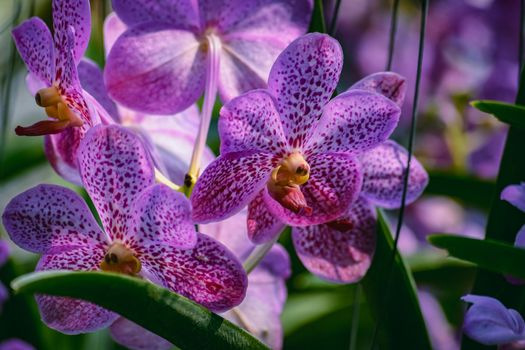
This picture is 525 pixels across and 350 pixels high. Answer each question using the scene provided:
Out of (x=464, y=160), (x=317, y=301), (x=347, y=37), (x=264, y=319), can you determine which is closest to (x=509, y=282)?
(x=264, y=319)

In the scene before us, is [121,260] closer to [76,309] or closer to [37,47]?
[76,309]

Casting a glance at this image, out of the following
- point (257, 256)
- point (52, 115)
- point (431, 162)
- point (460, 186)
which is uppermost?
point (52, 115)

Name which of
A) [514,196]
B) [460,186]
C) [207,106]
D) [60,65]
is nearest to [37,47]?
[60,65]

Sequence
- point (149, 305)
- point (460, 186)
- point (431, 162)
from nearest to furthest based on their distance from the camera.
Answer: point (149, 305), point (460, 186), point (431, 162)

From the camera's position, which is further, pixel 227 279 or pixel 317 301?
pixel 317 301

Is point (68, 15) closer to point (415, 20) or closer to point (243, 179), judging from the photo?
point (243, 179)

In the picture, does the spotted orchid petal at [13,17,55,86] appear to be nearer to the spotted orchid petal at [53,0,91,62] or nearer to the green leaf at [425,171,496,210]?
the spotted orchid petal at [53,0,91,62]

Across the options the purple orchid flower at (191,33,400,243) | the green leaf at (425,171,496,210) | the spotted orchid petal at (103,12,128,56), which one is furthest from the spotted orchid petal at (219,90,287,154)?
the green leaf at (425,171,496,210)
